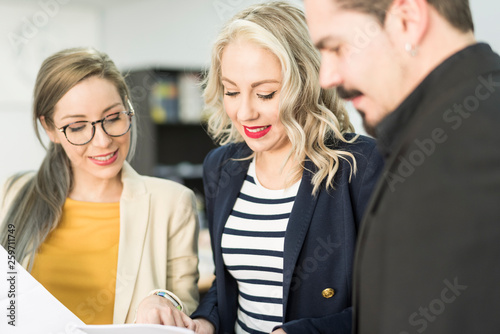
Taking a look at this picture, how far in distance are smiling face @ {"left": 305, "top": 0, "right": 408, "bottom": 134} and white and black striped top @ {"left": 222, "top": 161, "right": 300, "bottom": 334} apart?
61 cm

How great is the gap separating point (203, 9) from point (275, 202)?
4.17m

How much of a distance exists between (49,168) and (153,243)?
460mm

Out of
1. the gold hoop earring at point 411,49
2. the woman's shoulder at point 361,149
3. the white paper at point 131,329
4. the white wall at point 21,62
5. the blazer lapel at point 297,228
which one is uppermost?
the white wall at point 21,62

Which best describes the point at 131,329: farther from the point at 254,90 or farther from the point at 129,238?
the point at 254,90

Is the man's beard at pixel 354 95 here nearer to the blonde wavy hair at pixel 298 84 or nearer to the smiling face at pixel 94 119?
the blonde wavy hair at pixel 298 84

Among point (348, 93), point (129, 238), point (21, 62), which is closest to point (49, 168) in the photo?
point (129, 238)

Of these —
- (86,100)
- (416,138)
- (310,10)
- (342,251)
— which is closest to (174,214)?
(86,100)

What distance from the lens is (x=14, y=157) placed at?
564 centimetres

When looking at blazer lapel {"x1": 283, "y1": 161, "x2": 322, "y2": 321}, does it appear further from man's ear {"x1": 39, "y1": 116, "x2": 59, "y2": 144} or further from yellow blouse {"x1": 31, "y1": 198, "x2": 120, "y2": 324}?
man's ear {"x1": 39, "y1": 116, "x2": 59, "y2": 144}

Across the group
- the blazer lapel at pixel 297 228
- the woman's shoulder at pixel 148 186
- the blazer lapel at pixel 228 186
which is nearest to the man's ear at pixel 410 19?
the blazer lapel at pixel 297 228

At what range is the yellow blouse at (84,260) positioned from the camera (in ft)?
5.29

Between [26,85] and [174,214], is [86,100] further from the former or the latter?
[26,85]

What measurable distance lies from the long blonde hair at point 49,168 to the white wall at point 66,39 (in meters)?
3.70

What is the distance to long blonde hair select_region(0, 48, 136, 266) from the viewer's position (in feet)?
5.32
